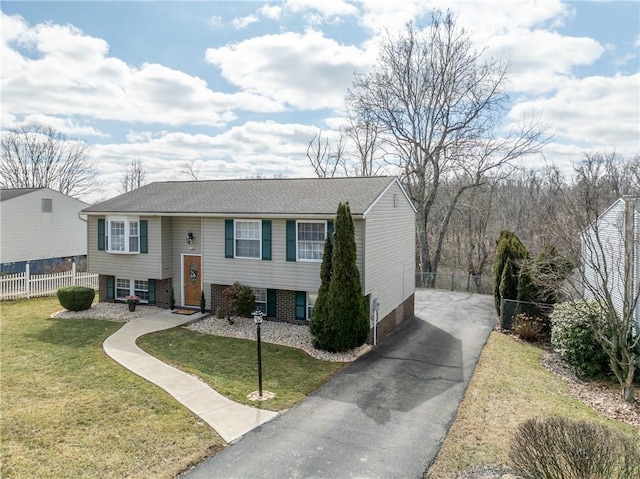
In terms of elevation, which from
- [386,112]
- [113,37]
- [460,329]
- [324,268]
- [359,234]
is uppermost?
[386,112]

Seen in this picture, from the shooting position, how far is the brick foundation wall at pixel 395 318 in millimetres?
14259

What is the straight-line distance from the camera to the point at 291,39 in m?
13.7

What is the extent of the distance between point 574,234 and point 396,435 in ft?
27.9

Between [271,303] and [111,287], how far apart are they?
316 inches

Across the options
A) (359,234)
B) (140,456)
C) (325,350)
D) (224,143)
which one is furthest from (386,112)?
(140,456)

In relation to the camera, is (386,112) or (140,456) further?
(386,112)

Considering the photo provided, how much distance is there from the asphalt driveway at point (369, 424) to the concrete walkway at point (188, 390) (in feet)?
1.37

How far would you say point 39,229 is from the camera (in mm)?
26391

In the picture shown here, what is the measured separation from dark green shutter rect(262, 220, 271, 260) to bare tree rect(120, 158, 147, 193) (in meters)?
40.7

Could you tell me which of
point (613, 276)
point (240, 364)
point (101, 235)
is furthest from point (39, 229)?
point (613, 276)

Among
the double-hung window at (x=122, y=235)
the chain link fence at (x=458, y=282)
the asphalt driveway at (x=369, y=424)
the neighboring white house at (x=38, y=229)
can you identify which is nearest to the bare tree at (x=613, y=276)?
the asphalt driveway at (x=369, y=424)

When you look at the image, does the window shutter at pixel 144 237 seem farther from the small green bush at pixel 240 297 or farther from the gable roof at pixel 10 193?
the gable roof at pixel 10 193

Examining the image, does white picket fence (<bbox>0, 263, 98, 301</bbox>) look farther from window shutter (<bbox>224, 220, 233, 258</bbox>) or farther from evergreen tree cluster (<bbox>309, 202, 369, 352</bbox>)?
evergreen tree cluster (<bbox>309, 202, 369, 352</bbox>)

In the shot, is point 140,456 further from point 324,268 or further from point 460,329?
point 460,329
